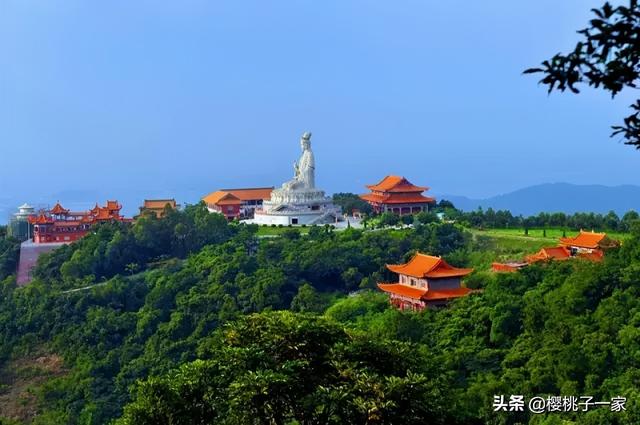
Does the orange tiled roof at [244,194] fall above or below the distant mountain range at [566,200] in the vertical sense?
below

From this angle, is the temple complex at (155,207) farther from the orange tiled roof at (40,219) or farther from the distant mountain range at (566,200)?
the distant mountain range at (566,200)

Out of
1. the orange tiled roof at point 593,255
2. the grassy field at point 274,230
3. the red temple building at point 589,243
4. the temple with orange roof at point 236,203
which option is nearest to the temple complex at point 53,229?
the temple with orange roof at point 236,203

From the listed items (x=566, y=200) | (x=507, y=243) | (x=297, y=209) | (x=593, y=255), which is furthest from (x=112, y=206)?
(x=566, y=200)

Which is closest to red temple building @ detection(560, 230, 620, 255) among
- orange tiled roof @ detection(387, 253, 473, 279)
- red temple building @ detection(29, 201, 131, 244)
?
orange tiled roof @ detection(387, 253, 473, 279)

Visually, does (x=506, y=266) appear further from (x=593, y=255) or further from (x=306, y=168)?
(x=306, y=168)

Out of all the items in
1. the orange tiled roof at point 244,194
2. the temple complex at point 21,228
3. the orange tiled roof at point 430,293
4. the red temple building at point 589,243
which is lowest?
the orange tiled roof at point 430,293

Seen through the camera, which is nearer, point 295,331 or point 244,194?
point 295,331

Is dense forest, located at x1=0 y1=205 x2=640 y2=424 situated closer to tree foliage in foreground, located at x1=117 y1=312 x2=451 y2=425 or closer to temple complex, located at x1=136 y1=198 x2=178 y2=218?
tree foliage in foreground, located at x1=117 y1=312 x2=451 y2=425
